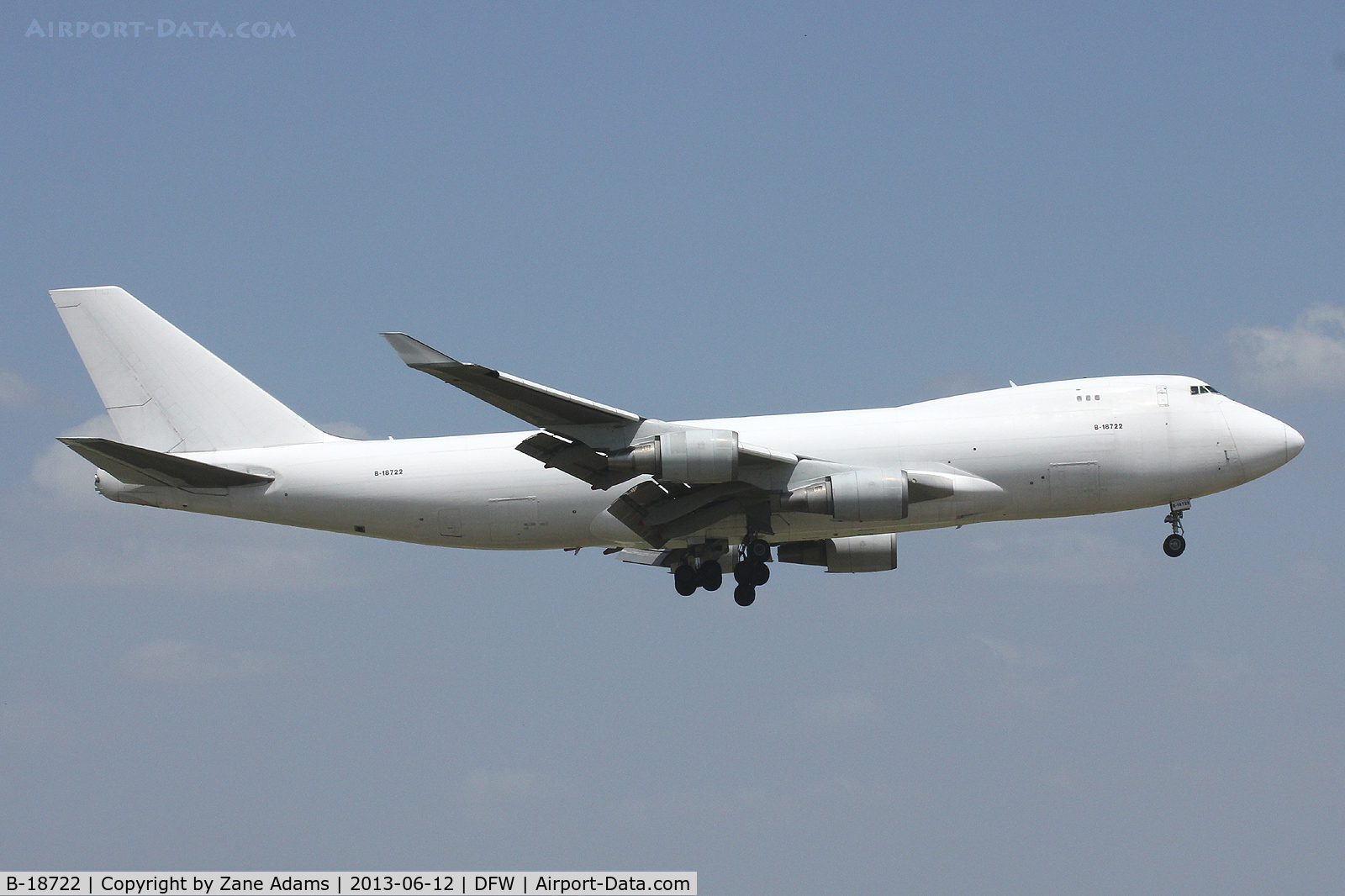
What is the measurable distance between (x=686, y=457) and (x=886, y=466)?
5808 millimetres

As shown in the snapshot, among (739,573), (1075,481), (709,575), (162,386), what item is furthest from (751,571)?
(162,386)

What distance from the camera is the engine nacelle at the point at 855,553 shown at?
4025cm

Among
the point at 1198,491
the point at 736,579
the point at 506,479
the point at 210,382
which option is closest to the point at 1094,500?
the point at 1198,491

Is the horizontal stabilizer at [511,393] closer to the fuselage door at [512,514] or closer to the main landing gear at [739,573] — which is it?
the fuselage door at [512,514]

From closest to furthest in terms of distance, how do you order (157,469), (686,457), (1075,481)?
1. (686,457)
2. (1075,481)
3. (157,469)

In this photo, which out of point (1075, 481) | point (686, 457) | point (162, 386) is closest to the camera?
point (686, 457)

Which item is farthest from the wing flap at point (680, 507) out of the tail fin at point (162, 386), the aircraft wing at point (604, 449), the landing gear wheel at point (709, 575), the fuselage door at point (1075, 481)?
the tail fin at point (162, 386)

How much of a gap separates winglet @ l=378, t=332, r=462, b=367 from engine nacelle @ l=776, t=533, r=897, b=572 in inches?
542

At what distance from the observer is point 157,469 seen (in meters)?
36.2

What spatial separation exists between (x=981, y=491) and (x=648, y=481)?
324 inches

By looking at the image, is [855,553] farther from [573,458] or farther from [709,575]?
[573,458]

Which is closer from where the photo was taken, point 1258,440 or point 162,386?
point 1258,440

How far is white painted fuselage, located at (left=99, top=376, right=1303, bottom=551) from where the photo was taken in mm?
35656

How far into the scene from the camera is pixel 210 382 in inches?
1553
